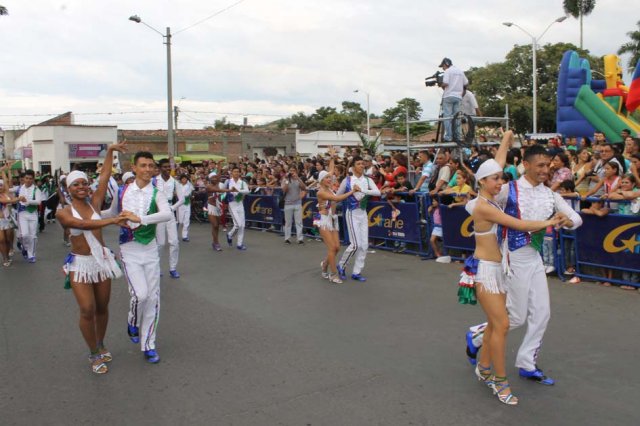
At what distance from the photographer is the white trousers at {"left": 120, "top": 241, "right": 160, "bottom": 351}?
18.8ft

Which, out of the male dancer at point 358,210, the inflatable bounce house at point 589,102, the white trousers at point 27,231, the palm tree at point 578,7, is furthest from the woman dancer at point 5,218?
the palm tree at point 578,7

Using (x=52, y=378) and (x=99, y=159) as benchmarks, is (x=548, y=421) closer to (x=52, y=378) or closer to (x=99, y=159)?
(x=52, y=378)

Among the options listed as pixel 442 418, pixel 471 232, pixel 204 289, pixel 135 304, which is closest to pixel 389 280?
pixel 471 232

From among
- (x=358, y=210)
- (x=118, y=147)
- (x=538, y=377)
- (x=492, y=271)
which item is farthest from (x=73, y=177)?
(x=358, y=210)

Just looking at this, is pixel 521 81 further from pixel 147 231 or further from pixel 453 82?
pixel 147 231

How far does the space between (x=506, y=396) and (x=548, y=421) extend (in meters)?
0.37

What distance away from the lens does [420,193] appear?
37.5ft

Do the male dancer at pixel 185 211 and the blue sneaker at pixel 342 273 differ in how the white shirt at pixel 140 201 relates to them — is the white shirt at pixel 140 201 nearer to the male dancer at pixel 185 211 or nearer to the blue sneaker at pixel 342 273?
the blue sneaker at pixel 342 273

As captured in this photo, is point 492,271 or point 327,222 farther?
point 327,222

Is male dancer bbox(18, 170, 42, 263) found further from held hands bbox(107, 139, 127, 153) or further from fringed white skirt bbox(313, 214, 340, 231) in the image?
held hands bbox(107, 139, 127, 153)

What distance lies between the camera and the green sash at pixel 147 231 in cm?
579

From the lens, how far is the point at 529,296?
188 inches

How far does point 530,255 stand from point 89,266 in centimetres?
384

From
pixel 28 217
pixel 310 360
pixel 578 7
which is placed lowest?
pixel 310 360
